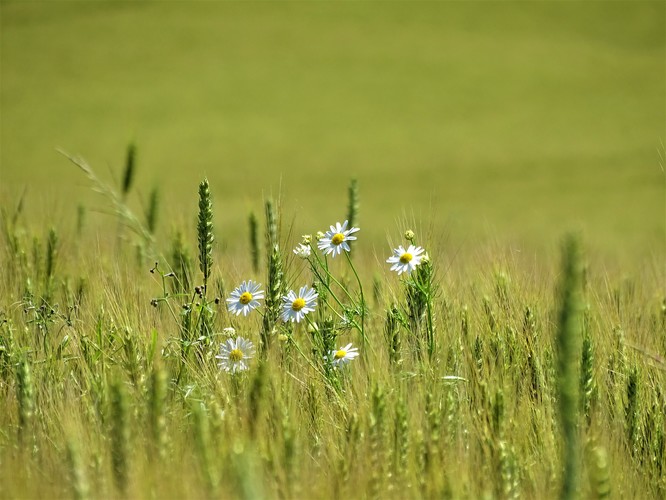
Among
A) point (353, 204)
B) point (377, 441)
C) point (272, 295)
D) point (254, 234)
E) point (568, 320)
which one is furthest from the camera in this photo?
point (254, 234)

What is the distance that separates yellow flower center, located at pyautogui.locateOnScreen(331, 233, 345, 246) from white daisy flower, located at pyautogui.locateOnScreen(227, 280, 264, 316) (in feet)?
0.85

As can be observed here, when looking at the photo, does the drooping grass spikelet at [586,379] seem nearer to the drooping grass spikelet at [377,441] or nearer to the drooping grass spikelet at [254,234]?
the drooping grass spikelet at [377,441]

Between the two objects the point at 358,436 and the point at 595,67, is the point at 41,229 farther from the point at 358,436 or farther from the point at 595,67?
the point at 595,67

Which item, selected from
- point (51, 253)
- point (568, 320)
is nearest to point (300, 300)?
point (568, 320)

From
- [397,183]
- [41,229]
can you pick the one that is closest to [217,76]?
[397,183]

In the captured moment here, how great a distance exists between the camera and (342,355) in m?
2.17

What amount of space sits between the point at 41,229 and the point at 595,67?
3049 centimetres

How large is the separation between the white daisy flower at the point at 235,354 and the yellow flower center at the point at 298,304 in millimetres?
182

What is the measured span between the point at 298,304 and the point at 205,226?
343 mm

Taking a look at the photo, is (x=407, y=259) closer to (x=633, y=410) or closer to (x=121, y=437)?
(x=633, y=410)

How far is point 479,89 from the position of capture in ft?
96.8

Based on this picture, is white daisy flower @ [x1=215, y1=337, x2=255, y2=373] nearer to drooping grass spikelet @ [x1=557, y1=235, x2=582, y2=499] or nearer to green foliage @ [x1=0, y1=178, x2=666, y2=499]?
green foliage @ [x1=0, y1=178, x2=666, y2=499]

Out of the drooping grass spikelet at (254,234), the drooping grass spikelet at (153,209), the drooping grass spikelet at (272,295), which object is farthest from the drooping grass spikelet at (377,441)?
the drooping grass spikelet at (153,209)

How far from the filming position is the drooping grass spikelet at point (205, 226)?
2250mm
